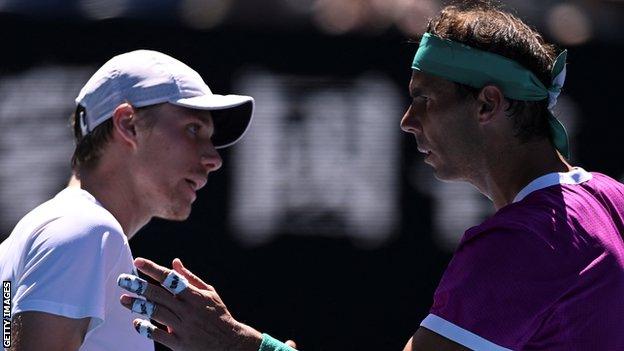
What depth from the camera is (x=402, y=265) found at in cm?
539

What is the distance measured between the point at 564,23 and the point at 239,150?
5.33 ft

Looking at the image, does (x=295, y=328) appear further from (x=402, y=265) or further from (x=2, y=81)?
(x=2, y=81)

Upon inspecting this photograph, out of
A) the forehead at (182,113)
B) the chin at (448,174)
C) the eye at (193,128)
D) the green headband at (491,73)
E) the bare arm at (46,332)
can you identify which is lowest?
the bare arm at (46,332)

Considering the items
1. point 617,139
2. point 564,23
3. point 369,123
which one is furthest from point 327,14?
point 617,139

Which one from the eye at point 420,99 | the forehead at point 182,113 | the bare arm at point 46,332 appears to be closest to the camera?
the bare arm at point 46,332

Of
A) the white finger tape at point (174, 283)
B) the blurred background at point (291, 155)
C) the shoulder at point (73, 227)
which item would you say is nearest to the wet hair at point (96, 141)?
the shoulder at point (73, 227)

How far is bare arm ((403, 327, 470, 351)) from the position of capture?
7.77 ft

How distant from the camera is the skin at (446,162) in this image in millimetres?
2430

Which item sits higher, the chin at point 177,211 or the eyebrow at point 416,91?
the eyebrow at point 416,91

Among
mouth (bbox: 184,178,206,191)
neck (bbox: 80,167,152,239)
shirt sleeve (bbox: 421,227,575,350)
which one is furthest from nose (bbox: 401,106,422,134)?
neck (bbox: 80,167,152,239)

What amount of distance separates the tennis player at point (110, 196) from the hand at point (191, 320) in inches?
2.4

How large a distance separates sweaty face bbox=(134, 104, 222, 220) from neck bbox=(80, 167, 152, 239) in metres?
0.03

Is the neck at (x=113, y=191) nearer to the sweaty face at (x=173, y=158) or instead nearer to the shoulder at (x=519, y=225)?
the sweaty face at (x=173, y=158)

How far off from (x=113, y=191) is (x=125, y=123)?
0.16 m
